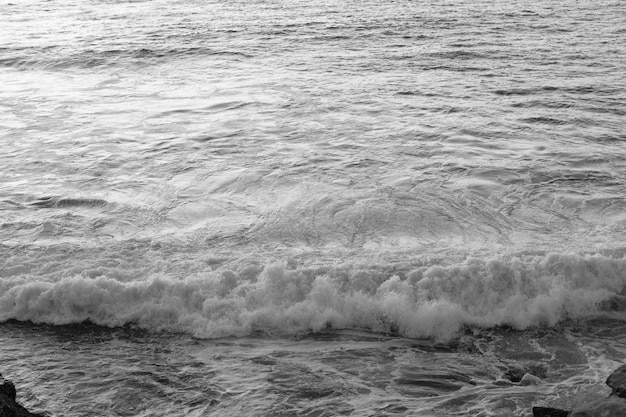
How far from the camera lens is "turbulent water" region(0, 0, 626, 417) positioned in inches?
251

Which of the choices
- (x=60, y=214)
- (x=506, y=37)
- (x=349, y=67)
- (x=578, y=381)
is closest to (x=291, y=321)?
(x=578, y=381)

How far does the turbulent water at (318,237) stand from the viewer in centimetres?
637

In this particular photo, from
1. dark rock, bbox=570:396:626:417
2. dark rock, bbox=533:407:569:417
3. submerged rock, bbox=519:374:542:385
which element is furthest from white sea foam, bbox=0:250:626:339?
dark rock, bbox=570:396:626:417

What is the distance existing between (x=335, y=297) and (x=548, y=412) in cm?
282

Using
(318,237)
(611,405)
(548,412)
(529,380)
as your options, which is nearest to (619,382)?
(611,405)

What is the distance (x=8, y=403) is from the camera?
15.8 feet

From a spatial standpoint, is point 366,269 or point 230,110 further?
point 230,110

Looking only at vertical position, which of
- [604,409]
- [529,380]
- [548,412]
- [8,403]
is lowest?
[529,380]

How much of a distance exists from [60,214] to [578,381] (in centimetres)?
712

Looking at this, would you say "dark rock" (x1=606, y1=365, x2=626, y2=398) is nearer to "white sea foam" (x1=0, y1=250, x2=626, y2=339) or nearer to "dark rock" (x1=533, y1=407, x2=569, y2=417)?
"dark rock" (x1=533, y1=407, x2=569, y2=417)

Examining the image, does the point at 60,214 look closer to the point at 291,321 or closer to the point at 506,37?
the point at 291,321

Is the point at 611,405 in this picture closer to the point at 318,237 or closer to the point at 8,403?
the point at 8,403

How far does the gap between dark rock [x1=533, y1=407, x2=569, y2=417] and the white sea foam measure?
1.86 metres

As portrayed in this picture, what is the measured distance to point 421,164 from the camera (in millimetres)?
11797
